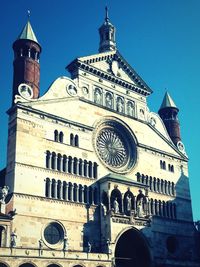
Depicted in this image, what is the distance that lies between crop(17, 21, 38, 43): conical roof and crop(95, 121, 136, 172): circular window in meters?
12.4

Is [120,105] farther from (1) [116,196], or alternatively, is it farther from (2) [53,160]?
(2) [53,160]

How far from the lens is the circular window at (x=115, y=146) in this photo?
4622cm

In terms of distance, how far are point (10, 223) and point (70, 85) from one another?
17.5 metres

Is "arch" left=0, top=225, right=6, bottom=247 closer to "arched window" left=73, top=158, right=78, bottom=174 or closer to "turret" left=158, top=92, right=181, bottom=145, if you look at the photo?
"arched window" left=73, top=158, right=78, bottom=174

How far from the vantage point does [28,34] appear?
147 ft

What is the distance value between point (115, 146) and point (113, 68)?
10060mm

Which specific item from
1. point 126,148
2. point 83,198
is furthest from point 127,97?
point 83,198

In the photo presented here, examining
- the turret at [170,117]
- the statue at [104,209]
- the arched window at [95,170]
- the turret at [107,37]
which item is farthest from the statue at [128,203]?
the turret at [107,37]

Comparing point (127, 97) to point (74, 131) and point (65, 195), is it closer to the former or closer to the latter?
point (74, 131)

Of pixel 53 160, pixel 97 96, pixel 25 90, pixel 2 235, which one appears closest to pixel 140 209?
pixel 53 160

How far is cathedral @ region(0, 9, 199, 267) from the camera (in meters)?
36.5

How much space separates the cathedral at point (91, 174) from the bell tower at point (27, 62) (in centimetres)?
11

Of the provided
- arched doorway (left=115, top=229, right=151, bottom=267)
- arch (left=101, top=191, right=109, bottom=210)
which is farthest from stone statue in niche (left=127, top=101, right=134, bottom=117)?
arched doorway (left=115, top=229, right=151, bottom=267)

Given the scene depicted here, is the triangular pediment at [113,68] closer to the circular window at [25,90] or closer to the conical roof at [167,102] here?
the conical roof at [167,102]
